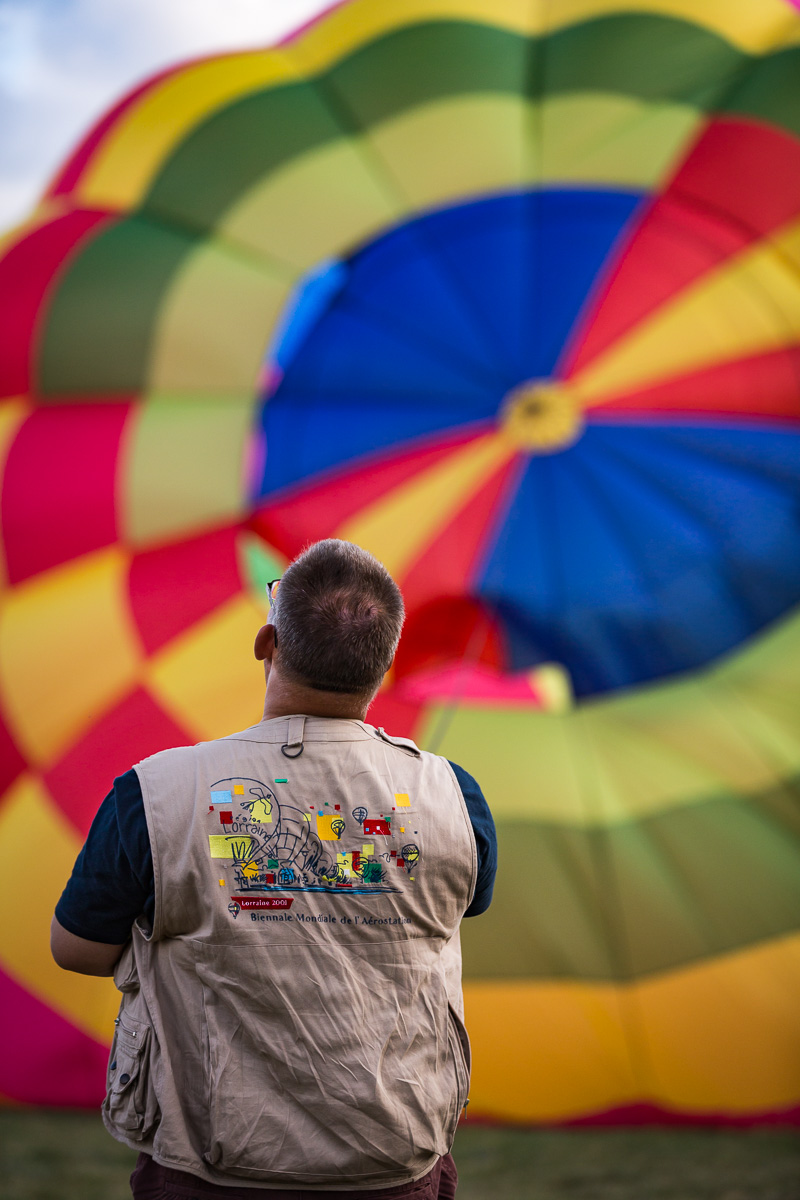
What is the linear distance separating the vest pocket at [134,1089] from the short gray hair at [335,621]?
416mm

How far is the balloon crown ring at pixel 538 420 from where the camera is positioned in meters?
2.99

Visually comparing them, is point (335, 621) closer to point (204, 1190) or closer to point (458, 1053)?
point (458, 1053)

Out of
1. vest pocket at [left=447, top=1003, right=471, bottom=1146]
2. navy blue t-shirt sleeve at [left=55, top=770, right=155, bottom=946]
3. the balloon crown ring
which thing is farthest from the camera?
the balloon crown ring

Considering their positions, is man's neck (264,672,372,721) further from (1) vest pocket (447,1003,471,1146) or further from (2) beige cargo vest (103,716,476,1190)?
(1) vest pocket (447,1003,471,1146)

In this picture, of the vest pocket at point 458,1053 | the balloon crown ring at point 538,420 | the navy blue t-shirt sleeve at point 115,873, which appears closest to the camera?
the navy blue t-shirt sleeve at point 115,873

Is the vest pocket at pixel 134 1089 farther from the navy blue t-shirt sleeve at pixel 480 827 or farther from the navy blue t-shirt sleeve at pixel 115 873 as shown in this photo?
the navy blue t-shirt sleeve at pixel 480 827

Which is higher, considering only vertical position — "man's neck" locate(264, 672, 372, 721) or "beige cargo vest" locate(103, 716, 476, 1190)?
"man's neck" locate(264, 672, 372, 721)

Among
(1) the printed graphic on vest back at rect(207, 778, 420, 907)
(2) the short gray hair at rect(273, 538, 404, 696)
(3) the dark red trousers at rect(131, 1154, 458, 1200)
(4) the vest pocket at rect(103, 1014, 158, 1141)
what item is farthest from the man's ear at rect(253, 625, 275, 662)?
(3) the dark red trousers at rect(131, 1154, 458, 1200)

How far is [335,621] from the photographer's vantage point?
3.99 ft

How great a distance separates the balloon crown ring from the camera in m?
2.99

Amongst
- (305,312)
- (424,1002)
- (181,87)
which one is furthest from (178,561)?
(424,1002)

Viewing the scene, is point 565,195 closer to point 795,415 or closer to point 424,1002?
point 795,415

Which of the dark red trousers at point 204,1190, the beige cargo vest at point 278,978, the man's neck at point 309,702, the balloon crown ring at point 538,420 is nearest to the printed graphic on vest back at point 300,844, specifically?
the beige cargo vest at point 278,978

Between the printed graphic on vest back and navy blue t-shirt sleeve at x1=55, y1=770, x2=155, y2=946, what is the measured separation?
8cm
